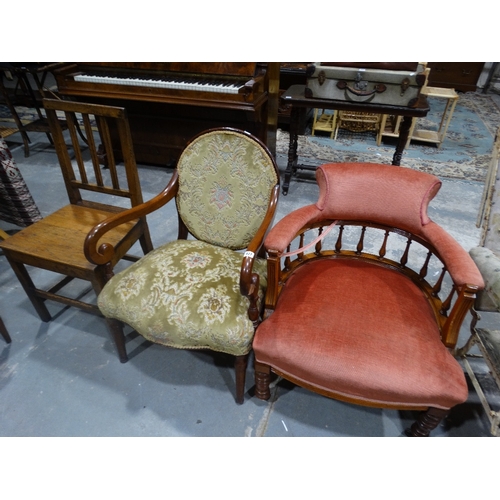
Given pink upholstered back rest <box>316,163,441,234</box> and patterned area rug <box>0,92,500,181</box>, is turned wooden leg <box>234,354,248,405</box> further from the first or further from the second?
patterned area rug <box>0,92,500,181</box>

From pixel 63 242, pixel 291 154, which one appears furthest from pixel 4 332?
pixel 291 154

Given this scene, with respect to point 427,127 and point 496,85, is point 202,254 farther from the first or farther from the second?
point 496,85

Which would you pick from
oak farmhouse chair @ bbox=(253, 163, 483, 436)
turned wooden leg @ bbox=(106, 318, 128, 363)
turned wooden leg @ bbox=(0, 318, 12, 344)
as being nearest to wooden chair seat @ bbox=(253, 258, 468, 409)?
oak farmhouse chair @ bbox=(253, 163, 483, 436)

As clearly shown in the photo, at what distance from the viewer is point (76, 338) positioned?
1.74 meters

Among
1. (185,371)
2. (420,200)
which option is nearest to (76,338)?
(185,371)

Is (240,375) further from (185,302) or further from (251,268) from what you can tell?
(251,268)

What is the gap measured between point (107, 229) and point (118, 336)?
523mm

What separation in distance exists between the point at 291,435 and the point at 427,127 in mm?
4441

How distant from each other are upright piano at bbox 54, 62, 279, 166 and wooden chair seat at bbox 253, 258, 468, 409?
1.64 m

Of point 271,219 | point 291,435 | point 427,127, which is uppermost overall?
point 271,219

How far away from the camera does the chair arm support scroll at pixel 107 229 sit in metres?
1.28

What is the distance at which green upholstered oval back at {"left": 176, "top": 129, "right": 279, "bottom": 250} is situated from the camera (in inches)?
54.6

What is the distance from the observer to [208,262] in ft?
4.57

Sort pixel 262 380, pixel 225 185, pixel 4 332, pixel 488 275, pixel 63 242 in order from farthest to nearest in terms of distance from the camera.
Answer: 1. pixel 4 332
2. pixel 63 242
3. pixel 225 185
4. pixel 262 380
5. pixel 488 275
